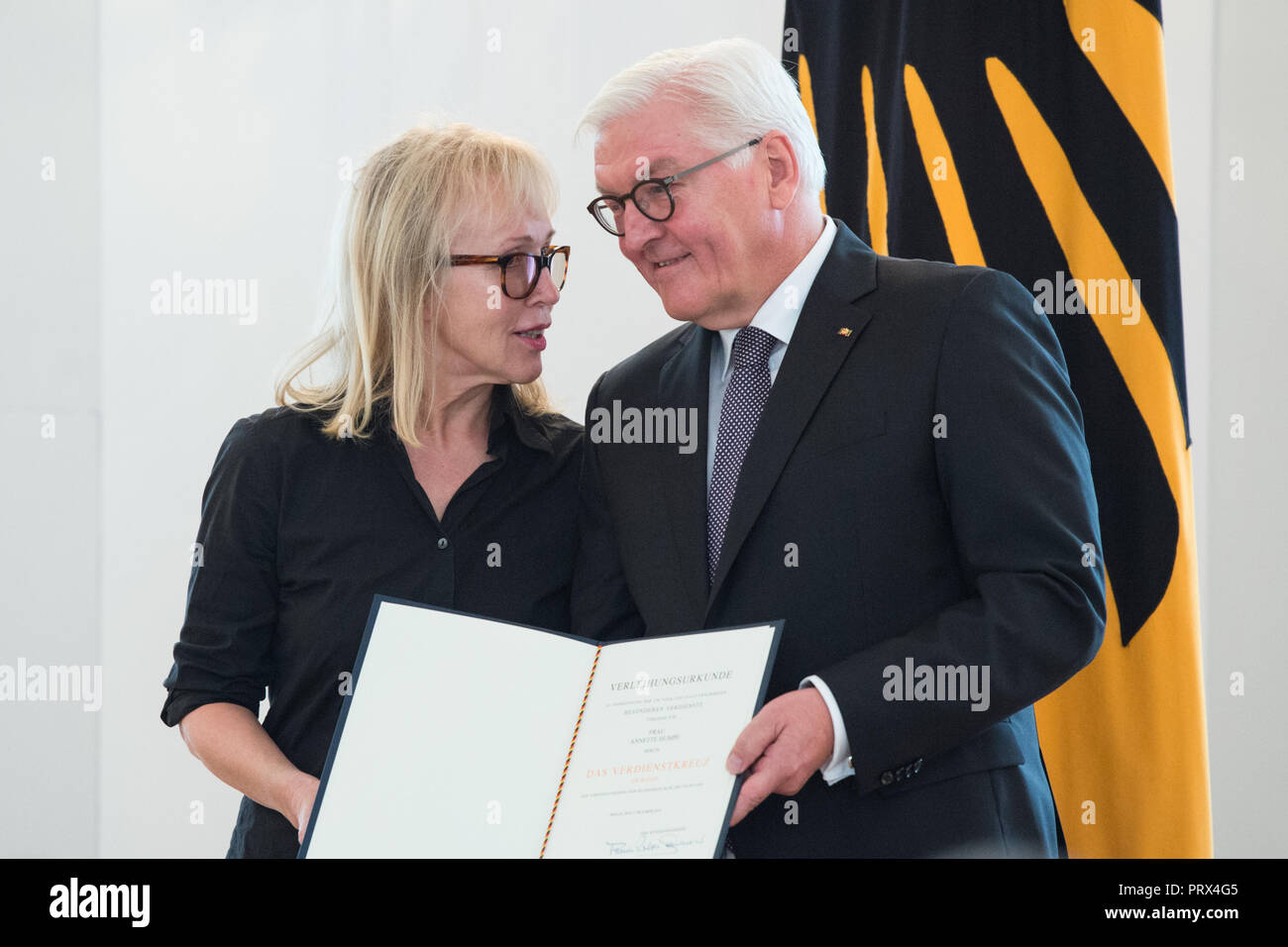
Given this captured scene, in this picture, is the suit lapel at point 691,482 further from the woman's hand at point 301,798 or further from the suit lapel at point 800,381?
the woman's hand at point 301,798

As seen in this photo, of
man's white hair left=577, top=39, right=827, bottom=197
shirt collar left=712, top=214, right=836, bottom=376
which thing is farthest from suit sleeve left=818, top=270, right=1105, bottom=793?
man's white hair left=577, top=39, right=827, bottom=197

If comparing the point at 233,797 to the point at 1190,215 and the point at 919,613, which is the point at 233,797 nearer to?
the point at 919,613

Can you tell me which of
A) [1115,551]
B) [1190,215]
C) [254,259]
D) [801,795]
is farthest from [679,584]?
[254,259]

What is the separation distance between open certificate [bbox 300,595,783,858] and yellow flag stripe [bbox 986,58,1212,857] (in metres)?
1.70

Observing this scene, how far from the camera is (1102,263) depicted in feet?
9.97

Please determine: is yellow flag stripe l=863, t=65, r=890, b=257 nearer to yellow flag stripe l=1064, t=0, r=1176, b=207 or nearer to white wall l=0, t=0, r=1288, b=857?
yellow flag stripe l=1064, t=0, r=1176, b=207

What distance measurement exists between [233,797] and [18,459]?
4.42 feet

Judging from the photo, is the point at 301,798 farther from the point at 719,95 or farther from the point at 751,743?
the point at 719,95

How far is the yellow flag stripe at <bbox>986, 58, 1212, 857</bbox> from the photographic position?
299 cm

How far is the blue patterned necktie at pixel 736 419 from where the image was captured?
2.07m

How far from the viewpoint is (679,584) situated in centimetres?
208
